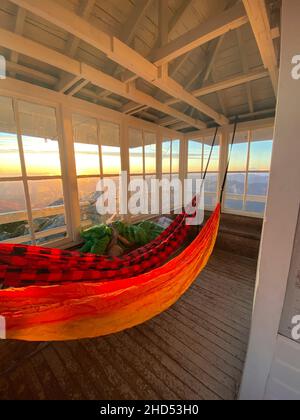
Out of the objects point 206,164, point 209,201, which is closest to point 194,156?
point 206,164

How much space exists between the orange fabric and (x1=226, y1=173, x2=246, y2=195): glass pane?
2.28m

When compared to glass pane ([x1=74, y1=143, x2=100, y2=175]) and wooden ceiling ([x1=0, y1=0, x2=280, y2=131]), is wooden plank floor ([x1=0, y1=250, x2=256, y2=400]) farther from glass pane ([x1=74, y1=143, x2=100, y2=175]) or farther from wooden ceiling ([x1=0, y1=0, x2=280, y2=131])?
wooden ceiling ([x1=0, y1=0, x2=280, y2=131])

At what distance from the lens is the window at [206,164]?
2.95 meters

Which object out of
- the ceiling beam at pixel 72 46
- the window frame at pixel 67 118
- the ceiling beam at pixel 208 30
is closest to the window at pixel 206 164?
the window frame at pixel 67 118

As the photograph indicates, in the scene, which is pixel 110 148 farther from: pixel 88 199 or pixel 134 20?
pixel 134 20

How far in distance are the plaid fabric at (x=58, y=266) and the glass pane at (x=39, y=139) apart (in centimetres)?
104

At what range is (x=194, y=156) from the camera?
316 centimetres

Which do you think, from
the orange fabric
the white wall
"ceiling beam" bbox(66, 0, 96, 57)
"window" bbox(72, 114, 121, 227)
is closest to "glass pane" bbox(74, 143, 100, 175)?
"window" bbox(72, 114, 121, 227)

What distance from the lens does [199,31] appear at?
95 centimetres

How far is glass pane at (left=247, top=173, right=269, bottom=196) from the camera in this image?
2508mm

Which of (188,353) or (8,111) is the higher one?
(8,111)
